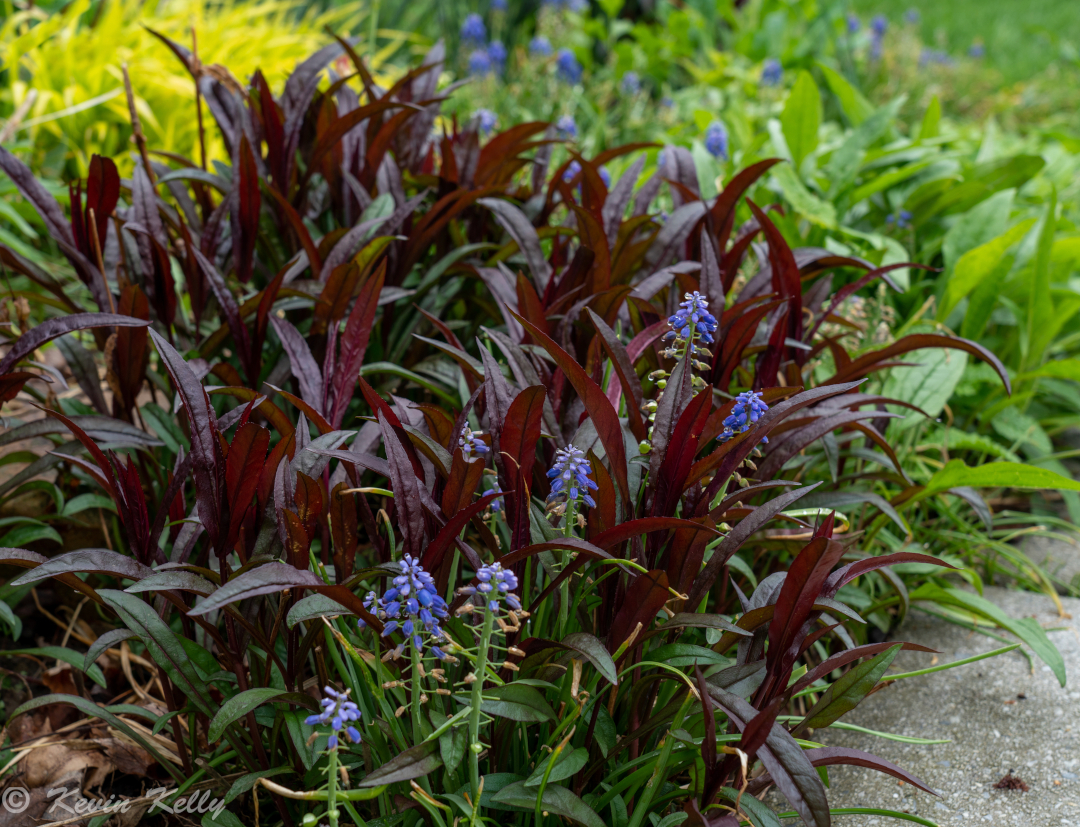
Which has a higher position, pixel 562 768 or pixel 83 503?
pixel 83 503

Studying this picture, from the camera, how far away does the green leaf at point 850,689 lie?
1199mm

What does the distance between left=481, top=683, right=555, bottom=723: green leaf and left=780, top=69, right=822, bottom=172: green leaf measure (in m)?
2.36

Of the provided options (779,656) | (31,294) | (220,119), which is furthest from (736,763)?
(220,119)

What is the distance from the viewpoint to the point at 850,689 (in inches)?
47.5

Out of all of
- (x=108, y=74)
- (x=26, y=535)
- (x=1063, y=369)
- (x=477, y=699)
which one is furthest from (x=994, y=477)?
(x=108, y=74)

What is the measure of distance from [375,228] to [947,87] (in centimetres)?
618

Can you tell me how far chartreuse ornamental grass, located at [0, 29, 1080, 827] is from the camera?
3.78ft

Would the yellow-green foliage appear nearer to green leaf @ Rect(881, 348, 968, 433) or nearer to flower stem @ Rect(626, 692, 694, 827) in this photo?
green leaf @ Rect(881, 348, 968, 433)

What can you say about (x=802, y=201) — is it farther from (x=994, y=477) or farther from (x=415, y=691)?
(x=415, y=691)

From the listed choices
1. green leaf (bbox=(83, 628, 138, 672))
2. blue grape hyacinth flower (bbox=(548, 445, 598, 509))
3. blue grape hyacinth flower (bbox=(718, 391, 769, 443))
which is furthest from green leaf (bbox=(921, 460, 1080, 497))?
green leaf (bbox=(83, 628, 138, 672))

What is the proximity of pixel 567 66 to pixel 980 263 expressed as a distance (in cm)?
246

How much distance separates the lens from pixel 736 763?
1146 mm

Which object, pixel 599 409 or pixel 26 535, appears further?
pixel 26 535

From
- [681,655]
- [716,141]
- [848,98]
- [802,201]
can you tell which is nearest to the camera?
[681,655]
